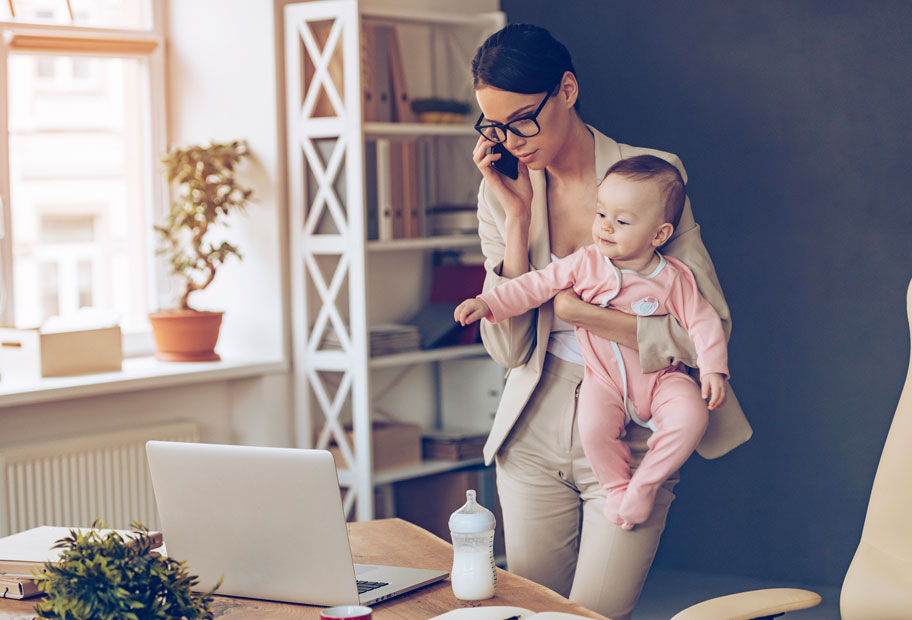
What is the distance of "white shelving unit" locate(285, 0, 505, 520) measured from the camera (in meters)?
3.50

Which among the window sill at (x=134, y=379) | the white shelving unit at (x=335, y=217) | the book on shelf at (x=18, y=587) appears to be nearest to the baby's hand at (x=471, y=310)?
the book on shelf at (x=18, y=587)

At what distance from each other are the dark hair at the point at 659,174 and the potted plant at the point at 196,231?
192 cm

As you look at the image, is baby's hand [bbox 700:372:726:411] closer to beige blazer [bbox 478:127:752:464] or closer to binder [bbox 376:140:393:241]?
beige blazer [bbox 478:127:752:464]

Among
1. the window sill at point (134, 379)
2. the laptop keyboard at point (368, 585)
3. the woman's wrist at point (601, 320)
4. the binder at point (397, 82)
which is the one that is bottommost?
the laptop keyboard at point (368, 585)

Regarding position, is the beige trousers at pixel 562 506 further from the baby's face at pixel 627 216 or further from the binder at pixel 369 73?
the binder at pixel 369 73

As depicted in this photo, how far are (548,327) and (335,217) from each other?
5.28 ft

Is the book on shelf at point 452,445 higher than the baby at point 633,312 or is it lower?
lower

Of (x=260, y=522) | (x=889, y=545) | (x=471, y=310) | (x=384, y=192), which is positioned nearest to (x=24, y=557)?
(x=260, y=522)

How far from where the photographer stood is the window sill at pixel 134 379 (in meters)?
3.11

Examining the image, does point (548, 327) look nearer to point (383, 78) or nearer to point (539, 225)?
point (539, 225)

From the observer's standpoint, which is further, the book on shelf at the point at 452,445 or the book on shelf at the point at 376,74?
the book on shelf at the point at 452,445

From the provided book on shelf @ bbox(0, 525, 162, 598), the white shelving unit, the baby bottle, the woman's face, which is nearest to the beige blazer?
the woman's face

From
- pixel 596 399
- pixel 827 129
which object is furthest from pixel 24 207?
pixel 827 129

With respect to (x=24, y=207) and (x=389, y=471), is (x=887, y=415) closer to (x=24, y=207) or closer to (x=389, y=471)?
(x=389, y=471)
